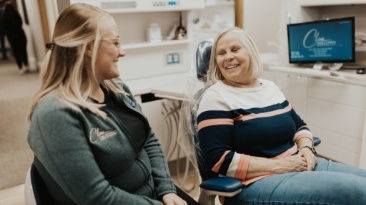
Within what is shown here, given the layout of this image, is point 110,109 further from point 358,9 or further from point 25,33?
point 25,33

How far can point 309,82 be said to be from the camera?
261 cm

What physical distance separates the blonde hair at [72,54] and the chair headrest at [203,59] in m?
0.63

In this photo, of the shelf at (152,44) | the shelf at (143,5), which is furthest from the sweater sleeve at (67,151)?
the shelf at (152,44)

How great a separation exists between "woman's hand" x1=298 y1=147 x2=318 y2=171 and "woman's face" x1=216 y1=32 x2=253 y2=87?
1.28 ft

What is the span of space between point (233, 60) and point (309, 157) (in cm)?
54

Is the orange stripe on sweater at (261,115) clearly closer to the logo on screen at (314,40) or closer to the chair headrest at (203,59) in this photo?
the chair headrest at (203,59)

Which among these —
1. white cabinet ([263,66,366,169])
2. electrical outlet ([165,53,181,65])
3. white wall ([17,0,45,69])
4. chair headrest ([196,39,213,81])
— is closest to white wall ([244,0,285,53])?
white cabinet ([263,66,366,169])

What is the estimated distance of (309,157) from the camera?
144 centimetres

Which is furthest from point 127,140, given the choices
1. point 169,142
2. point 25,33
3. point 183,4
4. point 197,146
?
point 25,33

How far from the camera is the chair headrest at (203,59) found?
160 cm

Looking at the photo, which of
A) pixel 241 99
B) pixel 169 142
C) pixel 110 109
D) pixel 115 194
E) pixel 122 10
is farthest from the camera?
pixel 169 142

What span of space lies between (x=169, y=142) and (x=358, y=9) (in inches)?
69.9

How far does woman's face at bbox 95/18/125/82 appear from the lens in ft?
3.54

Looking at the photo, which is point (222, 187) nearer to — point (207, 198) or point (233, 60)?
point (207, 198)
